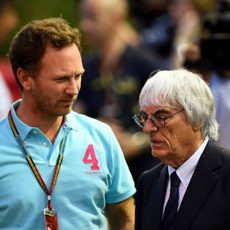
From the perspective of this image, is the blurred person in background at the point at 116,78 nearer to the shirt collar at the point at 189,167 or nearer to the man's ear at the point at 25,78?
the man's ear at the point at 25,78

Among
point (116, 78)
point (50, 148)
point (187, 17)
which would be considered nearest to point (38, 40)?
point (50, 148)

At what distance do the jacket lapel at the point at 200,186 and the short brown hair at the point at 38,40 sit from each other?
112 cm

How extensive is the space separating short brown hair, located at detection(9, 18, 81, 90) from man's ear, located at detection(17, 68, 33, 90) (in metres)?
0.04

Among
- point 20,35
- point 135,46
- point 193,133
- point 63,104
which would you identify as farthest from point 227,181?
point 135,46

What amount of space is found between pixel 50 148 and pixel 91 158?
10.5 inches

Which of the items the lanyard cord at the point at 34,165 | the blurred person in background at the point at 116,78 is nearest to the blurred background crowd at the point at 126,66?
the blurred person in background at the point at 116,78

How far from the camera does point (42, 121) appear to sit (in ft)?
22.6

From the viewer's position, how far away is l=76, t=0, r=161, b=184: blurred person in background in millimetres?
10406

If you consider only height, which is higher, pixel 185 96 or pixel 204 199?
pixel 185 96

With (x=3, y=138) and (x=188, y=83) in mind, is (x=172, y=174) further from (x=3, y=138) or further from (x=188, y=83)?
(x=3, y=138)

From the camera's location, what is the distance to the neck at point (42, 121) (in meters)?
6.88

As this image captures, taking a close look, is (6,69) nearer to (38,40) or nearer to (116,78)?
(116,78)

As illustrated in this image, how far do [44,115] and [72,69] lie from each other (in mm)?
356

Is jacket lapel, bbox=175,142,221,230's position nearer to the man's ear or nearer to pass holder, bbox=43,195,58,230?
pass holder, bbox=43,195,58,230
